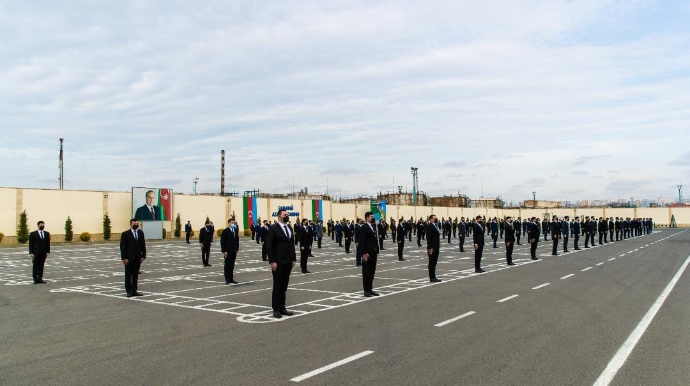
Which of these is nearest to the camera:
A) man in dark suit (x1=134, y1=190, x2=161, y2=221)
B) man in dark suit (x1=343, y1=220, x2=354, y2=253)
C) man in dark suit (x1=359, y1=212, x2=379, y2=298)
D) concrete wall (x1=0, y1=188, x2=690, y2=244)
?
man in dark suit (x1=359, y1=212, x2=379, y2=298)

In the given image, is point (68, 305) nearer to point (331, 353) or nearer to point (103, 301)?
point (103, 301)

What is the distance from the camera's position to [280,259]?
948cm

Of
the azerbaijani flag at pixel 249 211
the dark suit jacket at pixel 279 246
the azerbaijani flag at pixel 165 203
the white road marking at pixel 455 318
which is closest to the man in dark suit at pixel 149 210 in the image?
the azerbaijani flag at pixel 165 203

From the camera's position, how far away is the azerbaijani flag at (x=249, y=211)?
61.2 metres

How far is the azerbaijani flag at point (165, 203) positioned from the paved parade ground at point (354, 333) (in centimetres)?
3763

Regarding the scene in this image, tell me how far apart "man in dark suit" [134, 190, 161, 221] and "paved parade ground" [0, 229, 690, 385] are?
118 feet

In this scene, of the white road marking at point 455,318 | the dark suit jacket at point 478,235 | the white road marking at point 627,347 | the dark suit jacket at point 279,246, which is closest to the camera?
the white road marking at point 627,347

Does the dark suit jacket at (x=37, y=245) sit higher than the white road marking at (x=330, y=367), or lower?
higher

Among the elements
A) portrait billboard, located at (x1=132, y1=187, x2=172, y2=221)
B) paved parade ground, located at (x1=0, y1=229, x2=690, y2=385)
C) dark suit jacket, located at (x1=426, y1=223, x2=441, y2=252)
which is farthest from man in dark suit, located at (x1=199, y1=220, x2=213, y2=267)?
portrait billboard, located at (x1=132, y1=187, x2=172, y2=221)

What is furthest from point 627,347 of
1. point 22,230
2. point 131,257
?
point 22,230

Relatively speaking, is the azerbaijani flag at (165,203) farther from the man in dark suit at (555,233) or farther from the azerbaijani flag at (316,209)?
the man in dark suit at (555,233)

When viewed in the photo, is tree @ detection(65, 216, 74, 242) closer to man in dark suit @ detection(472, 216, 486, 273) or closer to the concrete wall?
the concrete wall

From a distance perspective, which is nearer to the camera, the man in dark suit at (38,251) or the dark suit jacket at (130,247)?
the dark suit jacket at (130,247)

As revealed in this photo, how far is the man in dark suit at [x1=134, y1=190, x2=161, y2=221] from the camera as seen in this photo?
49781mm
